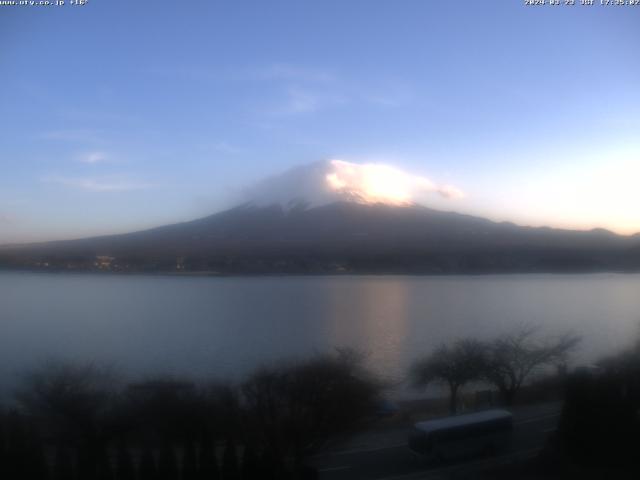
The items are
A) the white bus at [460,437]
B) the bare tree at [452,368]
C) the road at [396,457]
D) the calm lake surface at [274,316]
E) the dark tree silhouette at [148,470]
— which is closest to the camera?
the dark tree silhouette at [148,470]

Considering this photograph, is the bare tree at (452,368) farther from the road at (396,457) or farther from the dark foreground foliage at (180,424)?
the dark foreground foliage at (180,424)

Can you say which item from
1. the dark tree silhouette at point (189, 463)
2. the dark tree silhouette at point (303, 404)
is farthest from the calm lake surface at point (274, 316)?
the dark tree silhouette at point (189, 463)

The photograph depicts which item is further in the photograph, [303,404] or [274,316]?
[274,316]

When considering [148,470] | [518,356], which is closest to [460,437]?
[148,470]

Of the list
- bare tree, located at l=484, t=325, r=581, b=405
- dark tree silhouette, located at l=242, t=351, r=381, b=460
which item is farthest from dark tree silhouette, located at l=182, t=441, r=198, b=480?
bare tree, located at l=484, t=325, r=581, b=405

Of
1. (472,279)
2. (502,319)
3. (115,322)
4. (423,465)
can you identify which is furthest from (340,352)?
(472,279)

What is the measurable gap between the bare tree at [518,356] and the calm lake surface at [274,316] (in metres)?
0.31

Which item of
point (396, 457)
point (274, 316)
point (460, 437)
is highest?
point (274, 316)

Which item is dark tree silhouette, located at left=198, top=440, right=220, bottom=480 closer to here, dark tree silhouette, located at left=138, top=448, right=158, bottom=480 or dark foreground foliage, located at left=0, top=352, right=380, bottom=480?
dark foreground foliage, located at left=0, top=352, right=380, bottom=480

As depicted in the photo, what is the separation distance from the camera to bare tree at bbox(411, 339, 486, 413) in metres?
6.55

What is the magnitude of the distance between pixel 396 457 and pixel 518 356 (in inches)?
132

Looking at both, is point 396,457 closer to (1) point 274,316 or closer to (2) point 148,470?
(2) point 148,470

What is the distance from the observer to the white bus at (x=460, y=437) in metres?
4.31

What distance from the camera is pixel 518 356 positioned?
709 centimetres
